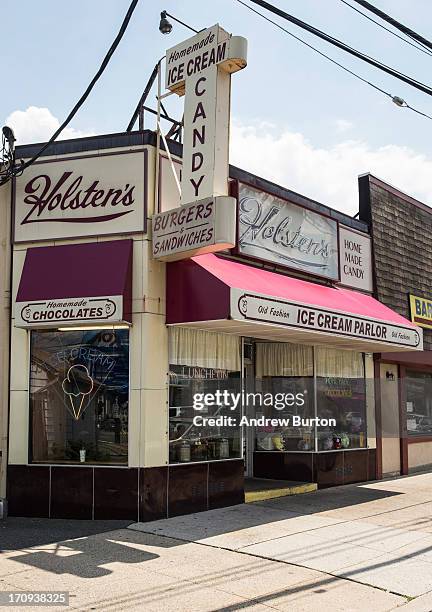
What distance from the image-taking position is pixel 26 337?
10.5m

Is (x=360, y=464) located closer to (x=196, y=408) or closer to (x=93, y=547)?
(x=196, y=408)

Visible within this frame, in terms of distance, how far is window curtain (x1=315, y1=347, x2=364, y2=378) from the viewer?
13.8 m

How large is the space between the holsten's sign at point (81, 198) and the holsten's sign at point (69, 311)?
1.07 meters

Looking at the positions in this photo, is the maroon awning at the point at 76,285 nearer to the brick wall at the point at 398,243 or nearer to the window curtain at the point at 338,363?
the window curtain at the point at 338,363

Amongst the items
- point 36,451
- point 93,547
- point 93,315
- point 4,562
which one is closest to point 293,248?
point 93,315

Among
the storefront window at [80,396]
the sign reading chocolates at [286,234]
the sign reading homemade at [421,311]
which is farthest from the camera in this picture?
the sign reading homemade at [421,311]

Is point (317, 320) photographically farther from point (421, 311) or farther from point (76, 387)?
point (421, 311)

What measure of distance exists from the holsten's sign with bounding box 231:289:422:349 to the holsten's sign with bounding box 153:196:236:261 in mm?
782

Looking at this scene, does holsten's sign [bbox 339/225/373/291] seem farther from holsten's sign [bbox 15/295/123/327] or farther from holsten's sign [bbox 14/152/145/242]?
holsten's sign [bbox 15/295/123/327]

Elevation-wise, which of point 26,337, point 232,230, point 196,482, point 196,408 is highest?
point 232,230

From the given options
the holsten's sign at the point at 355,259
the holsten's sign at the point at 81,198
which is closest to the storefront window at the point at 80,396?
the holsten's sign at the point at 81,198

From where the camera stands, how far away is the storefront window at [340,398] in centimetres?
1377

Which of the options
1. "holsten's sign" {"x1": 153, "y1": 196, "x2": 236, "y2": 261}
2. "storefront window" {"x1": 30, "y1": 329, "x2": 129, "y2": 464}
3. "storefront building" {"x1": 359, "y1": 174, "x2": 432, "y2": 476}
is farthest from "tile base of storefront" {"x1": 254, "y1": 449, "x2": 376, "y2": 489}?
"holsten's sign" {"x1": 153, "y1": 196, "x2": 236, "y2": 261}

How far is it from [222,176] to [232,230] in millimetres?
852
